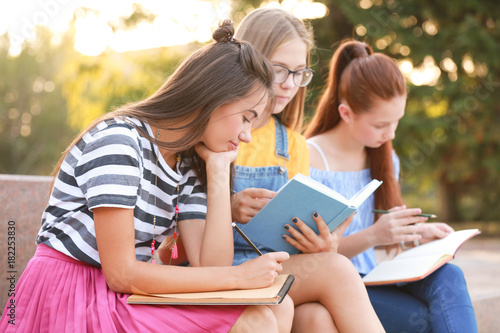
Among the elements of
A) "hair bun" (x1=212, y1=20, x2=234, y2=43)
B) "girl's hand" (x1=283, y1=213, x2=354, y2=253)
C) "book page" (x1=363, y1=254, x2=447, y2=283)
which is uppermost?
"hair bun" (x1=212, y1=20, x2=234, y2=43)

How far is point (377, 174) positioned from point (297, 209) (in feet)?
3.43

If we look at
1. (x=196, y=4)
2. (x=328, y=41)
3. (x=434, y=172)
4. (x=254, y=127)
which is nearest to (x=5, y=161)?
(x=196, y=4)

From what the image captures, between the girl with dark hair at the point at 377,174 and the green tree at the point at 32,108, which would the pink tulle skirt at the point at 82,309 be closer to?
the girl with dark hair at the point at 377,174

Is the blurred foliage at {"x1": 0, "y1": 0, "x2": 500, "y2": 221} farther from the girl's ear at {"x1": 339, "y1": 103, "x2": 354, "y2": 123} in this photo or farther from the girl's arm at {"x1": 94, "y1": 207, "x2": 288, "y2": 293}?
the girl's arm at {"x1": 94, "y1": 207, "x2": 288, "y2": 293}

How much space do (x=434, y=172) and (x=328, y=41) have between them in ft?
9.47

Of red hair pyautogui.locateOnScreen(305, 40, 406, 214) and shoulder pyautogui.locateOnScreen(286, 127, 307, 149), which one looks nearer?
shoulder pyautogui.locateOnScreen(286, 127, 307, 149)

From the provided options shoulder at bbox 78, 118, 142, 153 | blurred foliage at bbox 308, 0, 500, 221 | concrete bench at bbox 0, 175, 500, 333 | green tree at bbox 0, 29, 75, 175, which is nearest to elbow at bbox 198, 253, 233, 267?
shoulder at bbox 78, 118, 142, 153

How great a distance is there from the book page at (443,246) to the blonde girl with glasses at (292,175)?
19.7 inches

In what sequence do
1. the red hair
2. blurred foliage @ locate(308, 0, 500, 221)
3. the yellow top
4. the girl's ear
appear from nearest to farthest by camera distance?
the yellow top → the red hair → the girl's ear → blurred foliage @ locate(308, 0, 500, 221)

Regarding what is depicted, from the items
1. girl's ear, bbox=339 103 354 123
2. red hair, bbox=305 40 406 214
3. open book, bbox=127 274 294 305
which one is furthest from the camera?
girl's ear, bbox=339 103 354 123

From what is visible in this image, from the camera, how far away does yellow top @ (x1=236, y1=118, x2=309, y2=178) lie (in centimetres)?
232

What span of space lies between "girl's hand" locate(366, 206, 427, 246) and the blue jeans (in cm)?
20

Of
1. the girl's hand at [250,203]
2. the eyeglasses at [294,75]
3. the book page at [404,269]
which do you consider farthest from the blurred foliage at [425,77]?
the girl's hand at [250,203]

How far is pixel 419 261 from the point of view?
7.43 ft
